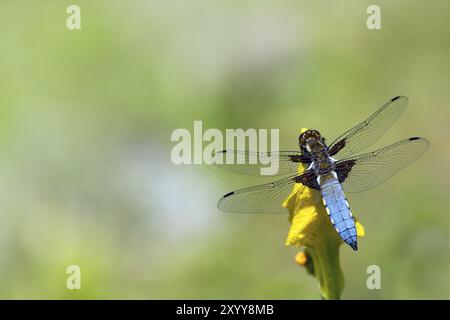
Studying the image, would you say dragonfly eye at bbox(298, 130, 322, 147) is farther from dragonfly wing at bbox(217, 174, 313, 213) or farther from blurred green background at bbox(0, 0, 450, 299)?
blurred green background at bbox(0, 0, 450, 299)

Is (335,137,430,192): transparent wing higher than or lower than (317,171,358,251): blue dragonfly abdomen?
higher

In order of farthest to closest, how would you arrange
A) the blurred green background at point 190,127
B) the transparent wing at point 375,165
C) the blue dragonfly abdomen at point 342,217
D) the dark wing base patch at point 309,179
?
the blurred green background at point 190,127
the transparent wing at point 375,165
the dark wing base patch at point 309,179
the blue dragonfly abdomen at point 342,217

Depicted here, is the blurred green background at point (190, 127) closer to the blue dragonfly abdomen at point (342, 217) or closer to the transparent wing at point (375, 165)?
the transparent wing at point (375, 165)

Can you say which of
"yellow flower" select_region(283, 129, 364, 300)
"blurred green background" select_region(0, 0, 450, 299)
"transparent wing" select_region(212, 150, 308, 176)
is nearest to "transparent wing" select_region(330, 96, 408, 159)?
"transparent wing" select_region(212, 150, 308, 176)

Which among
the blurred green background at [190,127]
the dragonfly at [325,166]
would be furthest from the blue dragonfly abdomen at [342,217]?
the blurred green background at [190,127]

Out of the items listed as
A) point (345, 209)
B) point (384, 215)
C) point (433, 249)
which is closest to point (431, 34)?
point (384, 215)

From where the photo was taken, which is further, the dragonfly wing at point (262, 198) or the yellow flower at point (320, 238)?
the dragonfly wing at point (262, 198)
